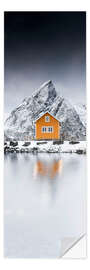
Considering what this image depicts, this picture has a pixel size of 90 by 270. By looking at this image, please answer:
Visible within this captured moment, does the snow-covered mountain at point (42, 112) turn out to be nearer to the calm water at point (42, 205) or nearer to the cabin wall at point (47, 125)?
the cabin wall at point (47, 125)

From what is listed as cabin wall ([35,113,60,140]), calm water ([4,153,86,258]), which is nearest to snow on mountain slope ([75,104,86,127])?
Result: cabin wall ([35,113,60,140])

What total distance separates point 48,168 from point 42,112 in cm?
43

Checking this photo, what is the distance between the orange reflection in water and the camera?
65.7 inches

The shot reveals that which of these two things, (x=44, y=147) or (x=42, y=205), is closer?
(x=42, y=205)

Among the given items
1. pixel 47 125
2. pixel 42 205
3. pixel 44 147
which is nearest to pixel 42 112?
pixel 47 125

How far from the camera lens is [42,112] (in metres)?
1.72

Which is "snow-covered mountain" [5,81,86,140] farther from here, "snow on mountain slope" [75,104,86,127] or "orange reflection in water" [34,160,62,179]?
"orange reflection in water" [34,160,62,179]

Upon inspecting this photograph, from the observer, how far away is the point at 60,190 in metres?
1.66

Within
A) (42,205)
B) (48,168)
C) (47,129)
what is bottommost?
(42,205)

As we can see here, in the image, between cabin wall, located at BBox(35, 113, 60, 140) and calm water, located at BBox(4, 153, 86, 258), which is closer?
calm water, located at BBox(4, 153, 86, 258)

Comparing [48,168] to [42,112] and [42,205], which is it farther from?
[42,112]

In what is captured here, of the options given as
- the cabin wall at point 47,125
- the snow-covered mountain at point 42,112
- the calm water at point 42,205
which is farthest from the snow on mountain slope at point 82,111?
the calm water at point 42,205

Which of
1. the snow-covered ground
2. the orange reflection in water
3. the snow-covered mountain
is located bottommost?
the orange reflection in water
